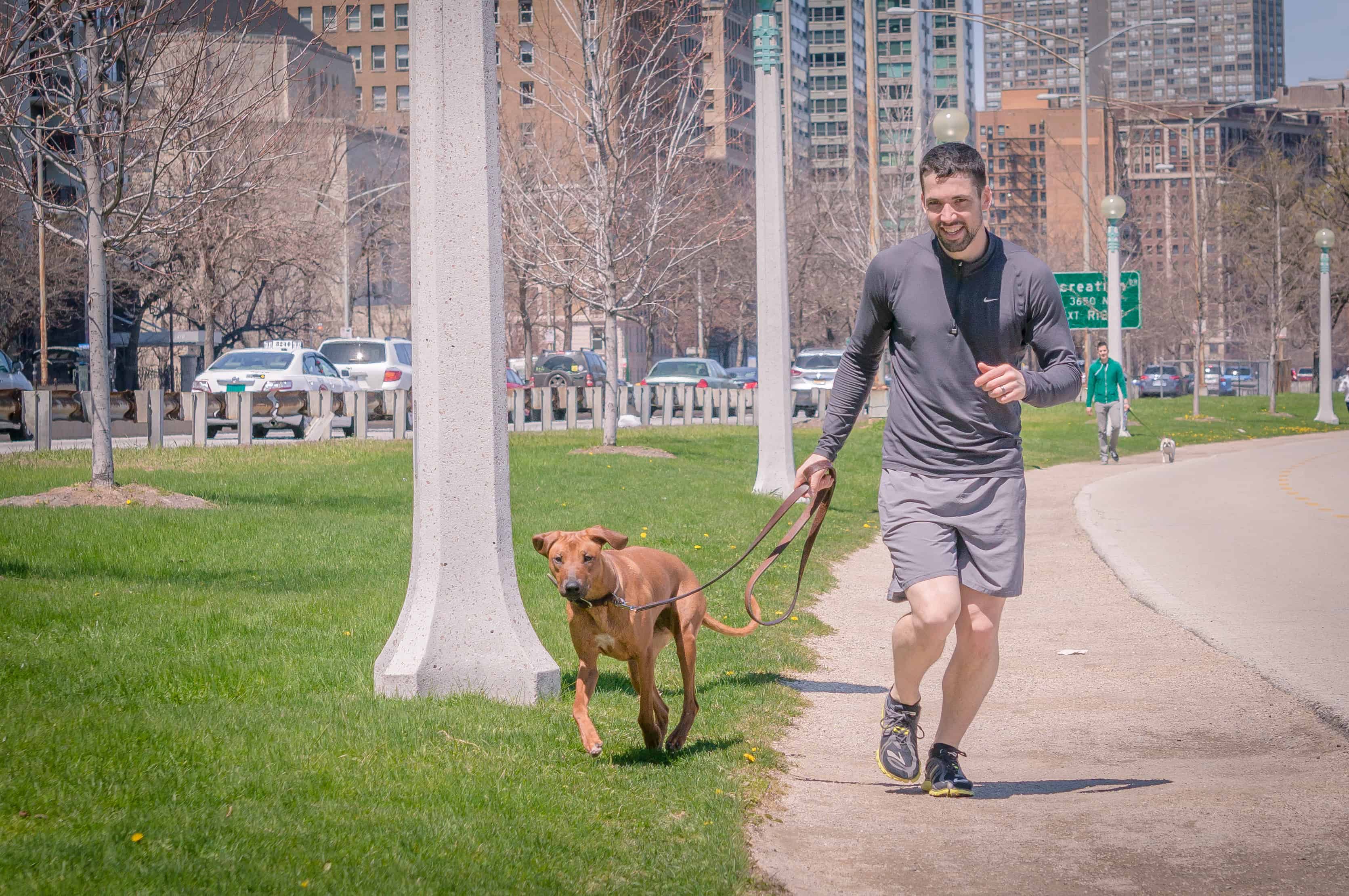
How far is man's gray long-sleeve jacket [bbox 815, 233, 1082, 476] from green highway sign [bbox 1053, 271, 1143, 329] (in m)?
23.7

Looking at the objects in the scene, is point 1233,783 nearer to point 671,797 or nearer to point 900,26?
point 671,797

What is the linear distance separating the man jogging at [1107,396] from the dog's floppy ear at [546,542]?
69.6 feet

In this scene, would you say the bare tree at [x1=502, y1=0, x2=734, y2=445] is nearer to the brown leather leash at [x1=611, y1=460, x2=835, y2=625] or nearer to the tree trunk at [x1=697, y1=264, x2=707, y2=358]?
the brown leather leash at [x1=611, y1=460, x2=835, y2=625]

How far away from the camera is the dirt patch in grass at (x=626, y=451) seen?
22188 millimetres

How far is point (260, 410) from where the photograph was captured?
2700 cm

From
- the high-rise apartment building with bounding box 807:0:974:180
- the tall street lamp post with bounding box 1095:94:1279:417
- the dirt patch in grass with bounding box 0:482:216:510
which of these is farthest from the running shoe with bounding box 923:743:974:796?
the high-rise apartment building with bounding box 807:0:974:180

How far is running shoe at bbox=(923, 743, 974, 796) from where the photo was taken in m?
5.42

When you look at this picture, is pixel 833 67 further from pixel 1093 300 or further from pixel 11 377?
pixel 11 377

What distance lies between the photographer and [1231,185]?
58.6 meters

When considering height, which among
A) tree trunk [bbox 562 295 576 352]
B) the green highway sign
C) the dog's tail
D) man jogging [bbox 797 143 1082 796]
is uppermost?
tree trunk [bbox 562 295 576 352]

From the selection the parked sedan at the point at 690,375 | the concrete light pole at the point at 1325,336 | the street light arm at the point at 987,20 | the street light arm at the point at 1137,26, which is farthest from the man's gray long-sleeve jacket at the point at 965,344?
the concrete light pole at the point at 1325,336

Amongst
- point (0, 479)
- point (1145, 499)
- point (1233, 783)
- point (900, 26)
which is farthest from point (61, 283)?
point (900, 26)

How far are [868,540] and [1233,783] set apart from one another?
31.4 feet

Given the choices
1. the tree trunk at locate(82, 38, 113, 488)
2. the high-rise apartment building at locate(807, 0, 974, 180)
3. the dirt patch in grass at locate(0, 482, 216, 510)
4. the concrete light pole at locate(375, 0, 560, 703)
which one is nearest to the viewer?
the concrete light pole at locate(375, 0, 560, 703)
